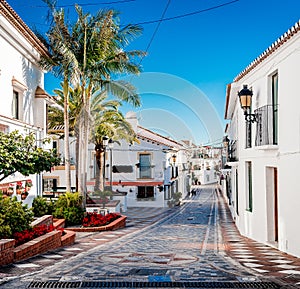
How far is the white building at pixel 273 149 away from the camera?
10.7 m

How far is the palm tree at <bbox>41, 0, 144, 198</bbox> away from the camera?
757 inches

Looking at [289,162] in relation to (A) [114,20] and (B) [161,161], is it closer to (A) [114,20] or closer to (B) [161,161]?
(A) [114,20]

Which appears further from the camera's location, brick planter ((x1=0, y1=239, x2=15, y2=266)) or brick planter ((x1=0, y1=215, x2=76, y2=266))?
brick planter ((x1=0, y1=215, x2=76, y2=266))

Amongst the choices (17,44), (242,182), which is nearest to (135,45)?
(17,44)

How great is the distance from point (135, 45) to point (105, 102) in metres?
8.52

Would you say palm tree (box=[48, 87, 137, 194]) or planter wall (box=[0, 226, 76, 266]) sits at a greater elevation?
palm tree (box=[48, 87, 137, 194])

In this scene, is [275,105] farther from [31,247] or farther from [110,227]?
[110,227]

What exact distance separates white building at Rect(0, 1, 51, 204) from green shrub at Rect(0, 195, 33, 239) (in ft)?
9.91

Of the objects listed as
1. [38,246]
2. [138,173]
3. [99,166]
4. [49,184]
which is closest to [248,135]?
[38,246]

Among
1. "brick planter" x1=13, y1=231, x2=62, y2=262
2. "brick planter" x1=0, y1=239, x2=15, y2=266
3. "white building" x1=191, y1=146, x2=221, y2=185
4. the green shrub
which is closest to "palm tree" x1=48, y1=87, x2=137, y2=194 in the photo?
"brick planter" x1=13, y1=231, x2=62, y2=262

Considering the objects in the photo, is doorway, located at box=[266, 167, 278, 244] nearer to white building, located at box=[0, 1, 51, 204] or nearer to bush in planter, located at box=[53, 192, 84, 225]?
white building, located at box=[0, 1, 51, 204]

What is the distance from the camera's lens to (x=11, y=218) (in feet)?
33.9

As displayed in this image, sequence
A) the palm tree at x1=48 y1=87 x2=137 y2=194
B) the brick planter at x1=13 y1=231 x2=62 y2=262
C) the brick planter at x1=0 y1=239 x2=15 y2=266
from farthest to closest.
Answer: the palm tree at x1=48 y1=87 x2=137 y2=194 < the brick planter at x1=13 y1=231 x2=62 y2=262 < the brick planter at x1=0 y1=239 x2=15 y2=266

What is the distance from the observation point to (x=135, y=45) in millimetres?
20969
